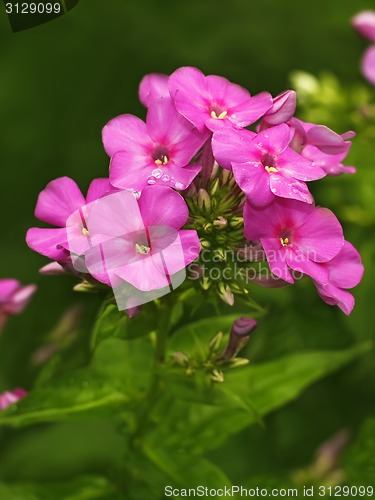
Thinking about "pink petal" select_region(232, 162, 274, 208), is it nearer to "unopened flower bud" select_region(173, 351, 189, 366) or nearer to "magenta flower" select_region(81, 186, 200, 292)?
"magenta flower" select_region(81, 186, 200, 292)

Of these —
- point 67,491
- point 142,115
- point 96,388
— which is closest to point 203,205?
point 96,388

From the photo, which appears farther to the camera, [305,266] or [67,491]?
[67,491]

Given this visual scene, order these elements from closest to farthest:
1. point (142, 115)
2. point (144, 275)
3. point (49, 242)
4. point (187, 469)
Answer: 1. point (144, 275)
2. point (49, 242)
3. point (187, 469)
4. point (142, 115)

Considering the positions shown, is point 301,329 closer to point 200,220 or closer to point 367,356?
point 367,356

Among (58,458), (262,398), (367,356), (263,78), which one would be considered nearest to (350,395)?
(367,356)

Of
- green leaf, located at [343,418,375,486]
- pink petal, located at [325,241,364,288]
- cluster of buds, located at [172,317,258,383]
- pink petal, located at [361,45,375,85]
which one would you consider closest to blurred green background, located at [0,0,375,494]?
pink petal, located at [361,45,375,85]

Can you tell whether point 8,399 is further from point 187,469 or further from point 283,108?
point 283,108
